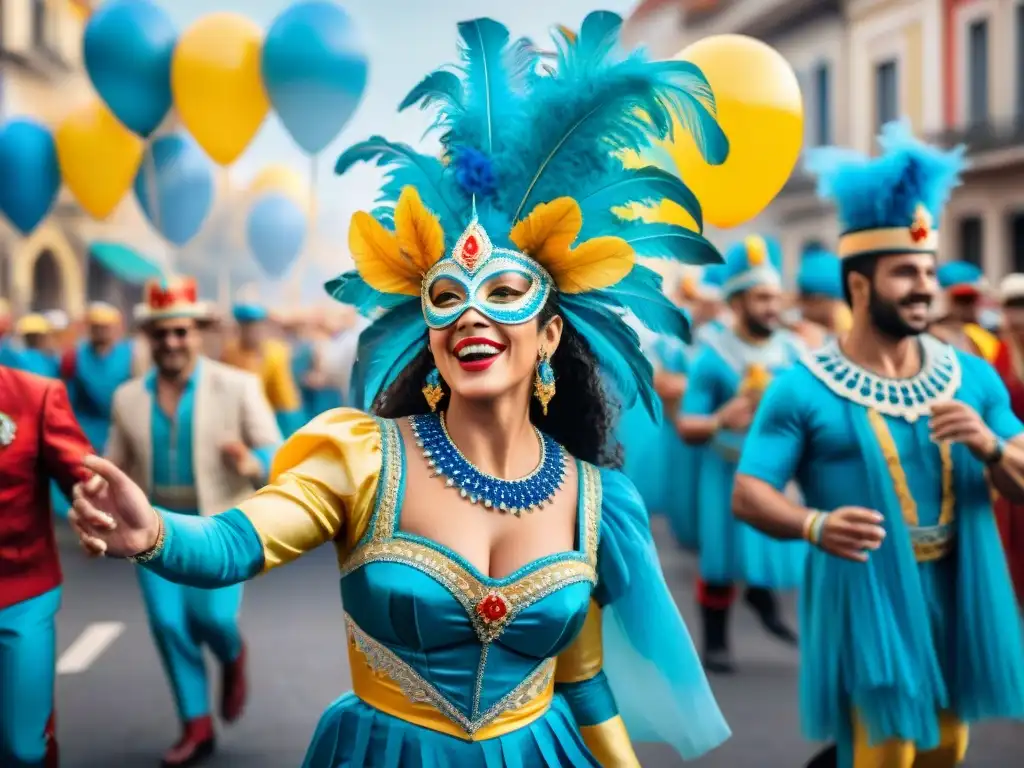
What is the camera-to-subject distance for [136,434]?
5082 mm

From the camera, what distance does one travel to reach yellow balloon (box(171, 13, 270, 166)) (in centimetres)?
779

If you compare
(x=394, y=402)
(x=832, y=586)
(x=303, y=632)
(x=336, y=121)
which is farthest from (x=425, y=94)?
(x=336, y=121)

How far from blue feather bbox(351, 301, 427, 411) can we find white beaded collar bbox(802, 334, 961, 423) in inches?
60.4

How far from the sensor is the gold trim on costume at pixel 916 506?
3484 millimetres

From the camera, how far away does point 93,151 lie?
8.51 m

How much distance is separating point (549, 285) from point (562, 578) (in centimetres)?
59

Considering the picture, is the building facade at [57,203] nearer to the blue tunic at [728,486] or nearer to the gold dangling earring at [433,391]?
the blue tunic at [728,486]

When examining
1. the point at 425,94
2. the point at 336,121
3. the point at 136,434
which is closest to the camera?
the point at 425,94

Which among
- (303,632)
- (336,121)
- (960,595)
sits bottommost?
(303,632)

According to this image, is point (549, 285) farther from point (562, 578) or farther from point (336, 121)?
point (336, 121)

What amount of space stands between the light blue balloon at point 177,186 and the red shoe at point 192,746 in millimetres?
4686

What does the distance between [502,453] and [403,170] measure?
64cm

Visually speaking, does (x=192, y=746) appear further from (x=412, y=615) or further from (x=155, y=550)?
(x=155, y=550)

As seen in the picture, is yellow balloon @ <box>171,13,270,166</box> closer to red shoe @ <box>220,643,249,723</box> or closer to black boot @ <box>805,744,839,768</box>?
red shoe @ <box>220,643,249,723</box>
